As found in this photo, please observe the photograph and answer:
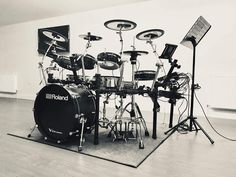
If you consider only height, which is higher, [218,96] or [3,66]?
[3,66]

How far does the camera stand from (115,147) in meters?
2.11

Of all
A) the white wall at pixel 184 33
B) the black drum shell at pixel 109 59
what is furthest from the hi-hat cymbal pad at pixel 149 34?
the white wall at pixel 184 33

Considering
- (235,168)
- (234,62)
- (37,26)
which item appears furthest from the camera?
(37,26)

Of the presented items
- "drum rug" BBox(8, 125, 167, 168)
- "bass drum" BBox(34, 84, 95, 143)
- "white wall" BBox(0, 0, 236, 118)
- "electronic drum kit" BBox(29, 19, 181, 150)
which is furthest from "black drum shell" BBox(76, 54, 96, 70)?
"white wall" BBox(0, 0, 236, 118)

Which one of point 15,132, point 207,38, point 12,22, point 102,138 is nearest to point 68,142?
point 102,138

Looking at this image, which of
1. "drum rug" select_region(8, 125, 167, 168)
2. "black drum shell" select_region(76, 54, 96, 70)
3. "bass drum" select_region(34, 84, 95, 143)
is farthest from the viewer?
"black drum shell" select_region(76, 54, 96, 70)

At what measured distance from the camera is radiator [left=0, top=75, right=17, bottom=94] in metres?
6.69

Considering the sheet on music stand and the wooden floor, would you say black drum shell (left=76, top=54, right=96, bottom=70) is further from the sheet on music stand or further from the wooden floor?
the sheet on music stand

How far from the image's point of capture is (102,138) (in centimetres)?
242

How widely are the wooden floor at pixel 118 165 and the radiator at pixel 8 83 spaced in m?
4.88

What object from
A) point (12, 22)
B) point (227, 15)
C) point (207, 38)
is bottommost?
point (207, 38)

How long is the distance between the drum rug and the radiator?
4.72m

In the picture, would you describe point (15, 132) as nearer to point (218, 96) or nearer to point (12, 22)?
point (218, 96)

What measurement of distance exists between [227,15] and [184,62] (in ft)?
3.77
